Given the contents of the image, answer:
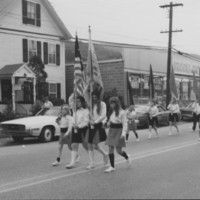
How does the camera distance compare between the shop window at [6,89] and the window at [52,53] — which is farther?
the window at [52,53]

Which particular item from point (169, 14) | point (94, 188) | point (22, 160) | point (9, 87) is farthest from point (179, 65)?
point (94, 188)

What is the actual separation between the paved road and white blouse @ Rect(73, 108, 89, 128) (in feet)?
3.27

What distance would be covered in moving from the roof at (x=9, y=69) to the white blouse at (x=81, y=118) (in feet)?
55.2

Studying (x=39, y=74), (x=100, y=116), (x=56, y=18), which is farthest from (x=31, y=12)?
(x=100, y=116)

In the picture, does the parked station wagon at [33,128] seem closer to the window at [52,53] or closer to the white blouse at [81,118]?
the white blouse at [81,118]

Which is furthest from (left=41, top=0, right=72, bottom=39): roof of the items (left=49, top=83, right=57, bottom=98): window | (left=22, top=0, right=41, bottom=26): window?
(left=49, top=83, right=57, bottom=98): window

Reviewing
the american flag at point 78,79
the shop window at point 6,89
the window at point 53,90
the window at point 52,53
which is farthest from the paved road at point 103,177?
the window at point 52,53

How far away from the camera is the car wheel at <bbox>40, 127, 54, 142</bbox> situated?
14.6 meters

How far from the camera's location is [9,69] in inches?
993

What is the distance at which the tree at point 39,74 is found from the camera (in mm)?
25828

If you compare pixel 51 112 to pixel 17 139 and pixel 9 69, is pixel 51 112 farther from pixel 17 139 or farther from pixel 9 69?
pixel 9 69

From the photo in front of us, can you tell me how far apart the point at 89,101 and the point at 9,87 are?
1816 centimetres

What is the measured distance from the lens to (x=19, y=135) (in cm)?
1430

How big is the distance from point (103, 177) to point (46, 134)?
7.40 metres
